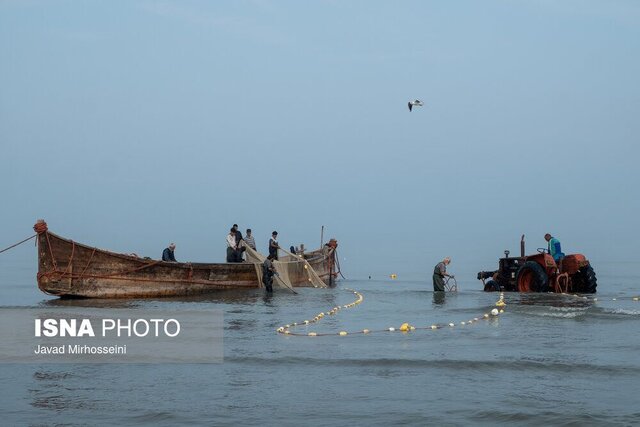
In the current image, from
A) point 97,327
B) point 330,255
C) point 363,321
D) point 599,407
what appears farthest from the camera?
point 330,255

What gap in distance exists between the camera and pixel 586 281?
91.3 ft

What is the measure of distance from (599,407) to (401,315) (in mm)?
11053

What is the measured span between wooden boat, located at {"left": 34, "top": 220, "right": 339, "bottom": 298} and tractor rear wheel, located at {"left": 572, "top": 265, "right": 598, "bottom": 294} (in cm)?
981

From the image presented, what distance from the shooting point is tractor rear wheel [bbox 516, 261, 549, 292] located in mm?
27375

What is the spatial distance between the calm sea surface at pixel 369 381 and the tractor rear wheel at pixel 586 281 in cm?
689

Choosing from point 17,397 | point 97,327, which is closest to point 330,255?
point 97,327

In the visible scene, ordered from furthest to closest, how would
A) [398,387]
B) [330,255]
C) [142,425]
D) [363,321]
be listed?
[330,255] < [363,321] < [398,387] < [142,425]

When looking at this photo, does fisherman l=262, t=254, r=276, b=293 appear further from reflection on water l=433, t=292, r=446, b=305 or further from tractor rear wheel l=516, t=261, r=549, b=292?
tractor rear wheel l=516, t=261, r=549, b=292

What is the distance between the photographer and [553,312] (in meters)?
22.3

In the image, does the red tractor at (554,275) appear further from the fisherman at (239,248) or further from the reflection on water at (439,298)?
the fisherman at (239,248)

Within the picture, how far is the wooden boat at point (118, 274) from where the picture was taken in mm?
25062

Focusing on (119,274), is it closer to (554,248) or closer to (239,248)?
(239,248)

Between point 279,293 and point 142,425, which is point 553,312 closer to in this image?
point 279,293

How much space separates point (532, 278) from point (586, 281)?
1.72 meters
